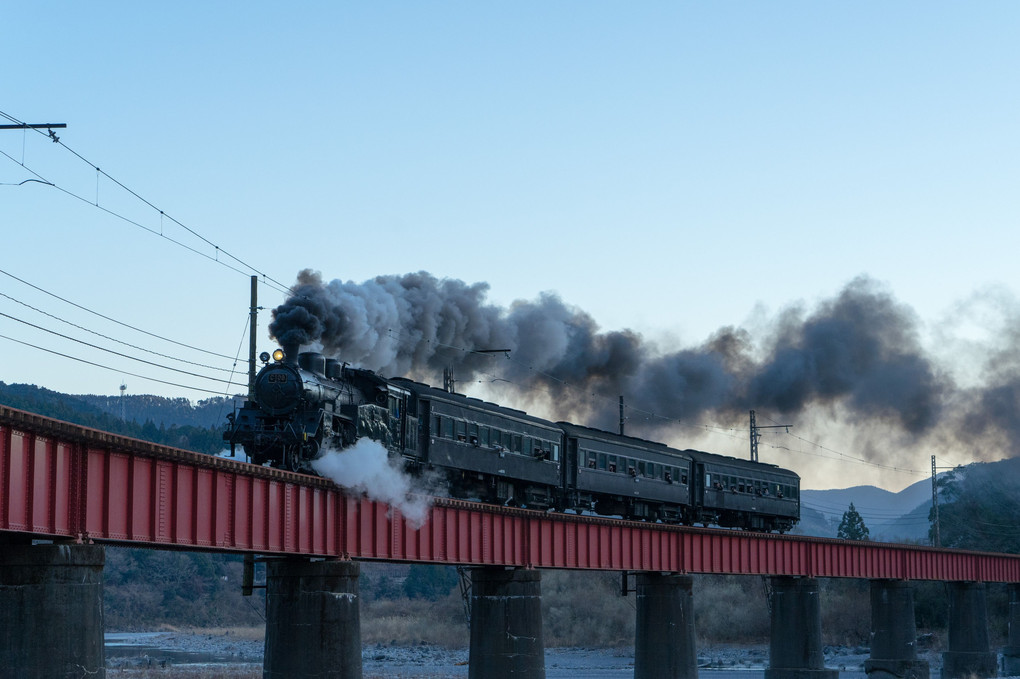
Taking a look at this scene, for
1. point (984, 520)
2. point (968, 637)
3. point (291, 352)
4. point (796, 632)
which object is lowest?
point (968, 637)

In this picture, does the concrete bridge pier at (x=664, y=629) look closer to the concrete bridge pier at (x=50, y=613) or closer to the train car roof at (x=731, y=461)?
the train car roof at (x=731, y=461)

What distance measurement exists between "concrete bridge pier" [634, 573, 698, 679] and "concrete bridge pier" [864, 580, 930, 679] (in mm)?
19438

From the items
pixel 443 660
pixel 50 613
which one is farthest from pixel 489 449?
pixel 443 660

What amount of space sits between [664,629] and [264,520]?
77.5 ft

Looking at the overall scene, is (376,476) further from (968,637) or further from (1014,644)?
(1014,644)

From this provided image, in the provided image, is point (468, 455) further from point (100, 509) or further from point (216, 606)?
point (216, 606)

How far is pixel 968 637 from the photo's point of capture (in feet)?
236

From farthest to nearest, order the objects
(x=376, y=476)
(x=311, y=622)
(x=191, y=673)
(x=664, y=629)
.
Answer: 1. (x=191, y=673)
2. (x=664, y=629)
3. (x=376, y=476)
4. (x=311, y=622)

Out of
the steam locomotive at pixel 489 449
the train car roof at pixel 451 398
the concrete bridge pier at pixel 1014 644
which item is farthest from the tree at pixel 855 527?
the train car roof at pixel 451 398

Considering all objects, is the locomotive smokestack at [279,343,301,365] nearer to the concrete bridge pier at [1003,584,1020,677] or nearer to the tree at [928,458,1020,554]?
the concrete bridge pier at [1003,584,1020,677]

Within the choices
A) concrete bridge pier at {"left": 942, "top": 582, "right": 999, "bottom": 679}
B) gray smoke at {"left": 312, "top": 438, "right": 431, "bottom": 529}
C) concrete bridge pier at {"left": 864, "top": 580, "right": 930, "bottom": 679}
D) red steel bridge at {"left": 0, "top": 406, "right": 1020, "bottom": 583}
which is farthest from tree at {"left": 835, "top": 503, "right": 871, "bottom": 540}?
gray smoke at {"left": 312, "top": 438, "right": 431, "bottom": 529}

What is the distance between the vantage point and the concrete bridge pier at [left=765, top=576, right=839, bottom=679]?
2203 inches

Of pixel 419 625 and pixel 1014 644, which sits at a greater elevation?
pixel 1014 644

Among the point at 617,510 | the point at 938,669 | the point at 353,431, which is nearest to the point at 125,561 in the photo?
the point at 938,669
